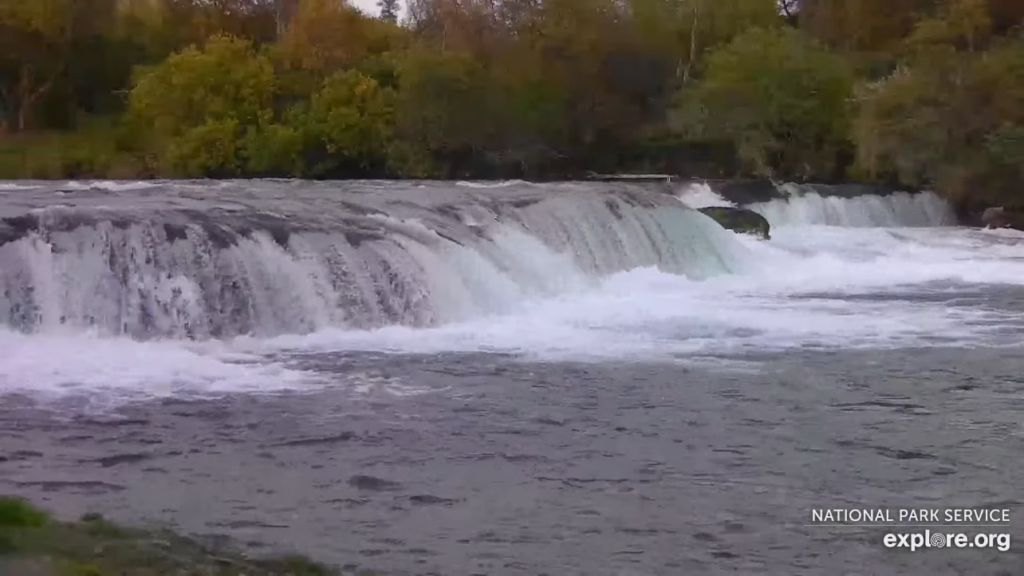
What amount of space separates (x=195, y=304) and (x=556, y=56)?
33.1m

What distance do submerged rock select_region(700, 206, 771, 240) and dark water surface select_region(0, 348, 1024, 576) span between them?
46.4ft

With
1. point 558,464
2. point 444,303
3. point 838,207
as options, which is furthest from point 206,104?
point 558,464

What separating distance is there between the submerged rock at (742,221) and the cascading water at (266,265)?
6540 mm

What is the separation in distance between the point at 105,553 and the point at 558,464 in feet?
12.4

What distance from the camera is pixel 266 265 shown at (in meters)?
15.8

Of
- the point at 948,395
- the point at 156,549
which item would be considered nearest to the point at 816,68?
the point at 948,395

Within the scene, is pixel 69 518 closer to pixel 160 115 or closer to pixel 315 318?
pixel 315 318

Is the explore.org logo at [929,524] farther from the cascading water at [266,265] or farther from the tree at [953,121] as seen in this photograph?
the tree at [953,121]

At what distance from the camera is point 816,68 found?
40.4 metres

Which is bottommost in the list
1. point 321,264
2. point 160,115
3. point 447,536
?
point 447,536

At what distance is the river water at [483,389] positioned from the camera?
7953 mm

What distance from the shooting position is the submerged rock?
27.0m

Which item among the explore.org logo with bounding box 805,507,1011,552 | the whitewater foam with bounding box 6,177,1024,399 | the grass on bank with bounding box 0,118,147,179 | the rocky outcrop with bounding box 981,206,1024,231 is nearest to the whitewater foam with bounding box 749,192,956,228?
the rocky outcrop with bounding box 981,206,1024,231

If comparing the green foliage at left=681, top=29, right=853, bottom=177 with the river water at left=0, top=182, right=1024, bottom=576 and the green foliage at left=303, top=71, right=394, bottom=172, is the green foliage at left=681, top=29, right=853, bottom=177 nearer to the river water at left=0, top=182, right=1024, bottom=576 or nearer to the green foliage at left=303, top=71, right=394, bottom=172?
the green foliage at left=303, top=71, right=394, bottom=172
